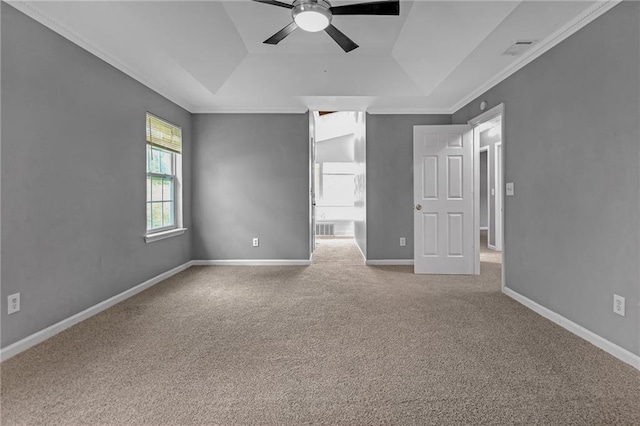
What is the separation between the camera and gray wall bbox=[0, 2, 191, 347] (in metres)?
2.02

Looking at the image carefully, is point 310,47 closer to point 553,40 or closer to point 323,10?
point 323,10

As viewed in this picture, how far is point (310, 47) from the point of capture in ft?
10.4

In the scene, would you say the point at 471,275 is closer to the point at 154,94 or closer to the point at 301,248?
the point at 301,248

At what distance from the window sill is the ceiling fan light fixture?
9.01 ft

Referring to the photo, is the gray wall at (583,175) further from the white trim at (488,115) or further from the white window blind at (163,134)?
the white window blind at (163,134)

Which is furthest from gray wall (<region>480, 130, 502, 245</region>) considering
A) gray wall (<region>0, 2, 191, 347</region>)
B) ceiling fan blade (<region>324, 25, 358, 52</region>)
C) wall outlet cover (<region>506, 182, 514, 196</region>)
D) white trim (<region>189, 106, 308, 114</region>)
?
gray wall (<region>0, 2, 191, 347</region>)

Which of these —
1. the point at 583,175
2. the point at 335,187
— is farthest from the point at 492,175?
the point at 583,175

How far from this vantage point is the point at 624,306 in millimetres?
1950

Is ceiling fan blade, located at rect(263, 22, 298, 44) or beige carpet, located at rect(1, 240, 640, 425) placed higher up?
ceiling fan blade, located at rect(263, 22, 298, 44)

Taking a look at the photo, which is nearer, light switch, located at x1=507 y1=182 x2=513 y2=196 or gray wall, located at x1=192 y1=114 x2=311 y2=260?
light switch, located at x1=507 y1=182 x2=513 y2=196

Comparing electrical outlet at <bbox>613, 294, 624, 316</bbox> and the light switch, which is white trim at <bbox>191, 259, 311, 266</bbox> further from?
electrical outlet at <bbox>613, 294, 624, 316</bbox>

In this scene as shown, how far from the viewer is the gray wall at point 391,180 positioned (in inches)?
184

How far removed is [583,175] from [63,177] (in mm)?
3845

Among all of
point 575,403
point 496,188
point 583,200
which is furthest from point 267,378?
point 496,188
